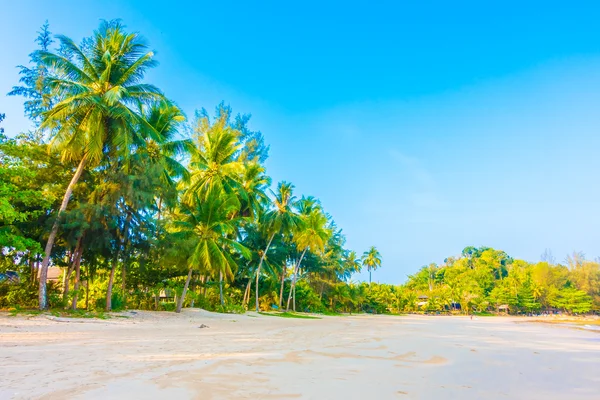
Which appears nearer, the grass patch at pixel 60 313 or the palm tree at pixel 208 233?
the grass patch at pixel 60 313

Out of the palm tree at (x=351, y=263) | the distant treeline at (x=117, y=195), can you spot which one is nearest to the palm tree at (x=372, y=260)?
the palm tree at (x=351, y=263)

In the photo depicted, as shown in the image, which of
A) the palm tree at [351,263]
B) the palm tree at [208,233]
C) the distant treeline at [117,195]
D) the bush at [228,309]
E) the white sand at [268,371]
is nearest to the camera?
the white sand at [268,371]

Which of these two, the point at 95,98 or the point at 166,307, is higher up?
the point at 95,98

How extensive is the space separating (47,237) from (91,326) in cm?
503

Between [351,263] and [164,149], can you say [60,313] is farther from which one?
[351,263]

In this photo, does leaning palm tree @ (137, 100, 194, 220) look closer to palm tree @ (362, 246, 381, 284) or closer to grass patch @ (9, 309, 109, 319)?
grass patch @ (9, 309, 109, 319)

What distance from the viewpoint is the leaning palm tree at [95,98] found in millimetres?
11789

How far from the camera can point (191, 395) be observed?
314cm

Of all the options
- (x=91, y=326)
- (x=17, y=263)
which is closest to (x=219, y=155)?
(x=17, y=263)

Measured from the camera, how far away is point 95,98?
11883mm

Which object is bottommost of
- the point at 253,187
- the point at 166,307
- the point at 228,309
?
the point at 228,309

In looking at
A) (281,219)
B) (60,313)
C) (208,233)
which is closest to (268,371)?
(60,313)

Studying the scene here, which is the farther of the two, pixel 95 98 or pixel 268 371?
pixel 95 98

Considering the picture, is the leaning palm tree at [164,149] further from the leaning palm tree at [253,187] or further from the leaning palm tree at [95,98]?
the leaning palm tree at [253,187]
